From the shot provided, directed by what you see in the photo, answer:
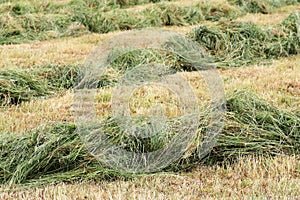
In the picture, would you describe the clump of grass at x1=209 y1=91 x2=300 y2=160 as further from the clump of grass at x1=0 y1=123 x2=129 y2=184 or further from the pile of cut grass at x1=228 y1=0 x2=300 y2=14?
the pile of cut grass at x1=228 y1=0 x2=300 y2=14

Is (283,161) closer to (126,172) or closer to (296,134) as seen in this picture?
(296,134)

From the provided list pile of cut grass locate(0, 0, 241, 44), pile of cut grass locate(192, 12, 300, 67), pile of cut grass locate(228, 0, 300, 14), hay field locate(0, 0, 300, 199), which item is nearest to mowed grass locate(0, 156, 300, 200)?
hay field locate(0, 0, 300, 199)

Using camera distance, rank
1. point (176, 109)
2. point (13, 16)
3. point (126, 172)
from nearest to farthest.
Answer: point (126, 172), point (176, 109), point (13, 16)

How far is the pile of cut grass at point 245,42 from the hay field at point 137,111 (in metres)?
0.02

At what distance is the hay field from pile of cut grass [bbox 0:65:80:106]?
0.01 meters

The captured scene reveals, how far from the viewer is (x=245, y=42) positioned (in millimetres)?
8617

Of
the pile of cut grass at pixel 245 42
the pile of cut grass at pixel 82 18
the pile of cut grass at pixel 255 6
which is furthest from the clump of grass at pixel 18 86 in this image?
the pile of cut grass at pixel 255 6

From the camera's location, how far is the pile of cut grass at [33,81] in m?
6.27

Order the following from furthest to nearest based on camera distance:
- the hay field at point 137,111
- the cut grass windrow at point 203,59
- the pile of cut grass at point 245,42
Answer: the pile of cut grass at point 245,42 → the cut grass windrow at point 203,59 → the hay field at point 137,111

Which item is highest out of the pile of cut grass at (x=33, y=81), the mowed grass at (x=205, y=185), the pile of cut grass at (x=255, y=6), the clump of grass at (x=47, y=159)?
the mowed grass at (x=205, y=185)

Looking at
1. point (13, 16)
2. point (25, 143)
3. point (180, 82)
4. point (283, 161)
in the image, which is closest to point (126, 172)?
point (25, 143)

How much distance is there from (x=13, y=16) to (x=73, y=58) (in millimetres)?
3268

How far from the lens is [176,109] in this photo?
5703 millimetres

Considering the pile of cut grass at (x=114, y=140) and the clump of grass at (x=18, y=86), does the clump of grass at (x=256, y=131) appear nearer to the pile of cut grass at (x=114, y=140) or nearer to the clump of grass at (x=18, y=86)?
the pile of cut grass at (x=114, y=140)
